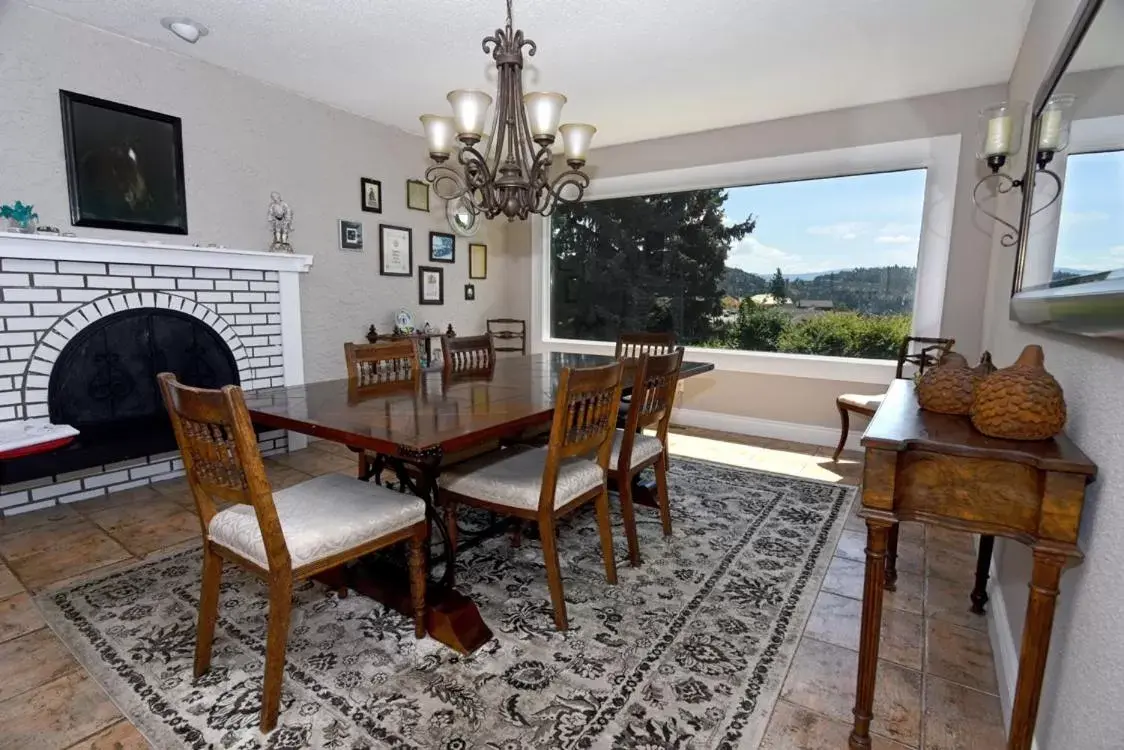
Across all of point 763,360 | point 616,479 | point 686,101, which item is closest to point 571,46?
point 686,101

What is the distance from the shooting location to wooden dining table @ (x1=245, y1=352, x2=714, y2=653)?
149cm

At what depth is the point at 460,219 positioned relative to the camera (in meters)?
4.84

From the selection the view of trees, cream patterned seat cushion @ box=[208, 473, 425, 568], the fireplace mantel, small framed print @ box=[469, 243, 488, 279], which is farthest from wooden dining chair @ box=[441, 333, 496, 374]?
the view of trees

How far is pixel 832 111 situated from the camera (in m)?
3.77

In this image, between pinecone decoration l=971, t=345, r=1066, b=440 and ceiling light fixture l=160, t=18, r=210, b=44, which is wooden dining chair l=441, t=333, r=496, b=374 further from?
pinecone decoration l=971, t=345, r=1066, b=440

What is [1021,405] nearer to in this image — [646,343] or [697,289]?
[646,343]

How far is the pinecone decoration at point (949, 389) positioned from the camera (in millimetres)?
1326

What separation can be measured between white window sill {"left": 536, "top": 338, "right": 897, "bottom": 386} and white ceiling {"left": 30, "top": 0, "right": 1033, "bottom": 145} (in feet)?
5.85

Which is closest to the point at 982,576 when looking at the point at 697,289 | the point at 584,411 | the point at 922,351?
the point at 584,411

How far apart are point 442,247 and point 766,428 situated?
10.3ft

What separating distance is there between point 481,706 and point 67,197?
3166 mm

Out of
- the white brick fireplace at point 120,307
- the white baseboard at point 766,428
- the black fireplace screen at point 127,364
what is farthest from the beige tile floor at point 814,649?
the white baseboard at point 766,428

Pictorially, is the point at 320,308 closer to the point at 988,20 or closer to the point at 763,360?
the point at 763,360

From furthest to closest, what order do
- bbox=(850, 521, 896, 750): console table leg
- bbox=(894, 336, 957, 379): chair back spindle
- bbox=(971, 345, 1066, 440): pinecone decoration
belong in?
bbox=(894, 336, 957, 379): chair back spindle, bbox=(850, 521, 896, 750): console table leg, bbox=(971, 345, 1066, 440): pinecone decoration
